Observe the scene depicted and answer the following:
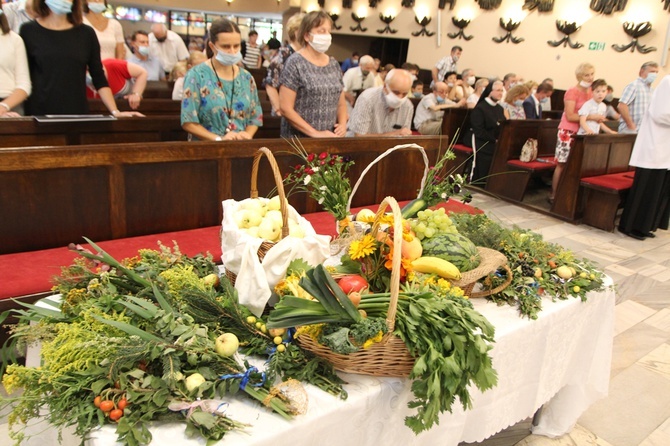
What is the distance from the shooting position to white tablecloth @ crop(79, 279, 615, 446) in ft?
4.74

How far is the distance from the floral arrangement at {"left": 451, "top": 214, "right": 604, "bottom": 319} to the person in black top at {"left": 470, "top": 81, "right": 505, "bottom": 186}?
4.75 m

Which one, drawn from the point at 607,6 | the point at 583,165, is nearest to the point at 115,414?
the point at 583,165

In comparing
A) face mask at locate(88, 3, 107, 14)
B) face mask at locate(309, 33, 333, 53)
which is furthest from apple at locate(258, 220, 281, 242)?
face mask at locate(88, 3, 107, 14)

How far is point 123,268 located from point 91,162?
130cm

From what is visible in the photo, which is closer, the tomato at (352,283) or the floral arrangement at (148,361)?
the floral arrangement at (148,361)

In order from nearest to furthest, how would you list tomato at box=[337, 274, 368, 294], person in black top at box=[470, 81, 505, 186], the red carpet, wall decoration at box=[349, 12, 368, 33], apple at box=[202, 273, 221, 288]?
tomato at box=[337, 274, 368, 294]
apple at box=[202, 273, 221, 288]
the red carpet
person in black top at box=[470, 81, 505, 186]
wall decoration at box=[349, 12, 368, 33]

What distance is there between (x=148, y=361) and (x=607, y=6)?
11.7 m

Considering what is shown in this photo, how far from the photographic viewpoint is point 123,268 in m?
1.83

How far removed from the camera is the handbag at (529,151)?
7.04 metres

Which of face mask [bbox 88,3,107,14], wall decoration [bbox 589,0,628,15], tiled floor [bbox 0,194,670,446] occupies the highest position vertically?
wall decoration [bbox 589,0,628,15]

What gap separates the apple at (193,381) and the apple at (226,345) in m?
0.11

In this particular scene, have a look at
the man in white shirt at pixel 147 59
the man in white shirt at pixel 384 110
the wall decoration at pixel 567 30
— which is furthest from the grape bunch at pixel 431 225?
the wall decoration at pixel 567 30

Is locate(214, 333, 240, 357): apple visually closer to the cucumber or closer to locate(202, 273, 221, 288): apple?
locate(202, 273, 221, 288): apple

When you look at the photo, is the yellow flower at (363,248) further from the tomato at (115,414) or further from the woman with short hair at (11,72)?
the woman with short hair at (11,72)
